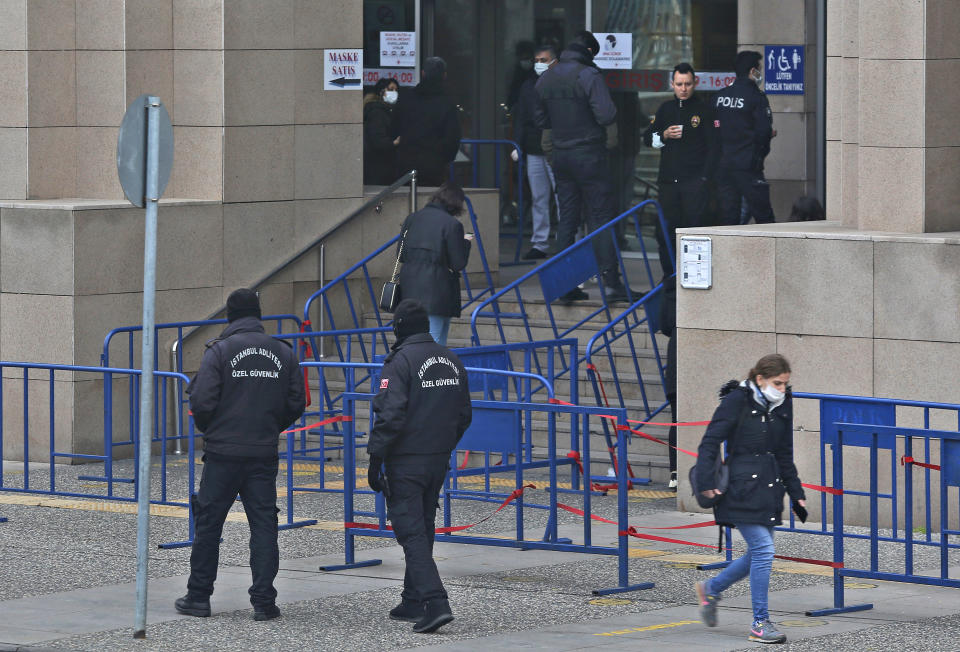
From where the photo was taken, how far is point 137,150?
9.52 m

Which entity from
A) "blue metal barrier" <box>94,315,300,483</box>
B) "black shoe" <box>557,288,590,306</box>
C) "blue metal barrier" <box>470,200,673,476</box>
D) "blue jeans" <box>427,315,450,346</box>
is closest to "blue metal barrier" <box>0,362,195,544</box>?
"blue metal barrier" <box>94,315,300,483</box>

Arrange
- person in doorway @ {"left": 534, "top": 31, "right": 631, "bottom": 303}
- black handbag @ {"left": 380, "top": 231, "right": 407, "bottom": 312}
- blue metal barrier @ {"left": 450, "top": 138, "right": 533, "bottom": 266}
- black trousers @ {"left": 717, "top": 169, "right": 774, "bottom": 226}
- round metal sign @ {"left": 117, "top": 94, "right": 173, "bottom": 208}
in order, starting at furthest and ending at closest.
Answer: blue metal barrier @ {"left": 450, "top": 138, "right": 533, "bottom": 266}
person in doorway @ {"left": 534, "top": 31, "right": 631, "bottom": 303}
black trousers @ {"left": 717, "top": 169, "right": 774, "bottom": 226}
black handbag @ {"left": 380, "top": 231, "right": 407, "bottom": 312}
round metal sign @ {"left": 117, "top": 94, "right": 173, "bottom": 208}

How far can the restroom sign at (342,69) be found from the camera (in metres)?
17.7

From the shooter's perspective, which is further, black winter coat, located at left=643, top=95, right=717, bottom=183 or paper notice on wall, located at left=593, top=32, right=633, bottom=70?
paper notice on wall, located at left=593, top=32, right=633, bottom=70

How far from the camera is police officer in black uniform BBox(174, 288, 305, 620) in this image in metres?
10.0

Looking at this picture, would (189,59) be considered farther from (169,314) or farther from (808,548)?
(808,548)

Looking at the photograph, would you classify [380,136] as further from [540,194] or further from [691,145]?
[691,145]

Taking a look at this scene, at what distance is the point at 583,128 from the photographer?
1656cm

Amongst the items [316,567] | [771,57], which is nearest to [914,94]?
[316,567]

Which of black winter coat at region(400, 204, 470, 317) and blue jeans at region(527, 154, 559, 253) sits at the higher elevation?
blue jeans at region(527, 154, 559, 253)

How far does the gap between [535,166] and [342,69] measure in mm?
2752

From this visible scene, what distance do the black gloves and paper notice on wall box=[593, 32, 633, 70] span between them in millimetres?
11431

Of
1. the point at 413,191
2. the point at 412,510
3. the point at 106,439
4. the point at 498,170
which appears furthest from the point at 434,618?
the point at 498,170

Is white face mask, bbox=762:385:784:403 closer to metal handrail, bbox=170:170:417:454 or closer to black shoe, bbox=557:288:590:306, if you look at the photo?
black shoe, bbox=557:288:590:306
